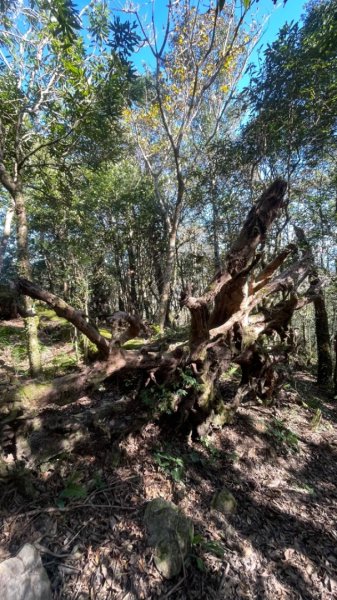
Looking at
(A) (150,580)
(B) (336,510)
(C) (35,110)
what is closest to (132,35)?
(C) (35,110)

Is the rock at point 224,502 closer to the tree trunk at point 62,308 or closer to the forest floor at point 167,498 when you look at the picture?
the forest floor at point 167,498

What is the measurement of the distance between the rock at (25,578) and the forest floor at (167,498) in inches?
5.5

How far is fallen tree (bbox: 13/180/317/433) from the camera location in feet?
8.84

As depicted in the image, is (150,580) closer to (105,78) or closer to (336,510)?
(336,510)

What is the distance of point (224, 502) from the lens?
2973 millimetres

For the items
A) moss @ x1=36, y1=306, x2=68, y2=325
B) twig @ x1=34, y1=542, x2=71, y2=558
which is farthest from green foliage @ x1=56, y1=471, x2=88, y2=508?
moss @ x1=36, y1=306, x2=68, y2=325

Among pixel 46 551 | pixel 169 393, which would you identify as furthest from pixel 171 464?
pixel 46 551

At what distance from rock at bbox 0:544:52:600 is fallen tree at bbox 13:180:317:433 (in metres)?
1.07

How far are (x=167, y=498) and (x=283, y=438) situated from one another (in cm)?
236

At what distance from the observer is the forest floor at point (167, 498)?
2154 millimetres

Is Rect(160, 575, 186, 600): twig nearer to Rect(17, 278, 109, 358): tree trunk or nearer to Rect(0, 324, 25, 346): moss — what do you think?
Rect(17, 278, 109, 358): tree trunk

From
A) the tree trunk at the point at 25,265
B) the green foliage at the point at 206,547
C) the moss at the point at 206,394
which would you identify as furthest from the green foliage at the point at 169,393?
the tree trunk at the point at 25,265

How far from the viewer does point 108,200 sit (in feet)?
43.3

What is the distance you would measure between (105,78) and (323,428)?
7.66m
